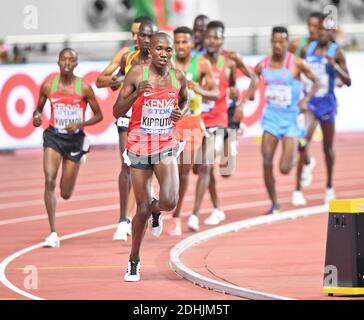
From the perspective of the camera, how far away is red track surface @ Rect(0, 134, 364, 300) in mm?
12852

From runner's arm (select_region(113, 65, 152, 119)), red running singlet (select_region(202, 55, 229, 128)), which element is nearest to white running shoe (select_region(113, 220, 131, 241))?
red running singlet (select_region(202, 55, 229, 128))

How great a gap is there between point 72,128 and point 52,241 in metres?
1.37

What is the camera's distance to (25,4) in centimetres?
2866

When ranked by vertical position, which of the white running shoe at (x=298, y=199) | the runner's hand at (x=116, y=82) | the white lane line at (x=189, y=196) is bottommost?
the white lane line at (x=189, y=196)

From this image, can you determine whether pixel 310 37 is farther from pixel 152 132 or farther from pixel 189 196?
pixel 152 132

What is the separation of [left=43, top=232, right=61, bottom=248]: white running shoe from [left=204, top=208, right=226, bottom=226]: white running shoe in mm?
2751

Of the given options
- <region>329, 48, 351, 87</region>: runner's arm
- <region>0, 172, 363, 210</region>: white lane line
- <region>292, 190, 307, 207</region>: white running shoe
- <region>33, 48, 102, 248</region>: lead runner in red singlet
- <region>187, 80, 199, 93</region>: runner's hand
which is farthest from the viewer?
<region>0, 172, 363, 210</region>: white lane line

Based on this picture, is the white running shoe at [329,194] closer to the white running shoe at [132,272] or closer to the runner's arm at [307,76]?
the runner's arm at [307,76]

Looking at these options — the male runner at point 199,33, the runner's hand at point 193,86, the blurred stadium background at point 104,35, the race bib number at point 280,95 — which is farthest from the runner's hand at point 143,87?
the blurred stadium background at point 104,35

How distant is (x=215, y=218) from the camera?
18266mm

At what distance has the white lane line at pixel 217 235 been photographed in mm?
11969

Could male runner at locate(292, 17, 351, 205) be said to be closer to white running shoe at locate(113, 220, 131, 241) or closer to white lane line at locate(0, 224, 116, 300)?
white lane line at locate(0, 224, 116, 300)

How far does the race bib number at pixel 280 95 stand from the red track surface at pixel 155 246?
1.61 meters
